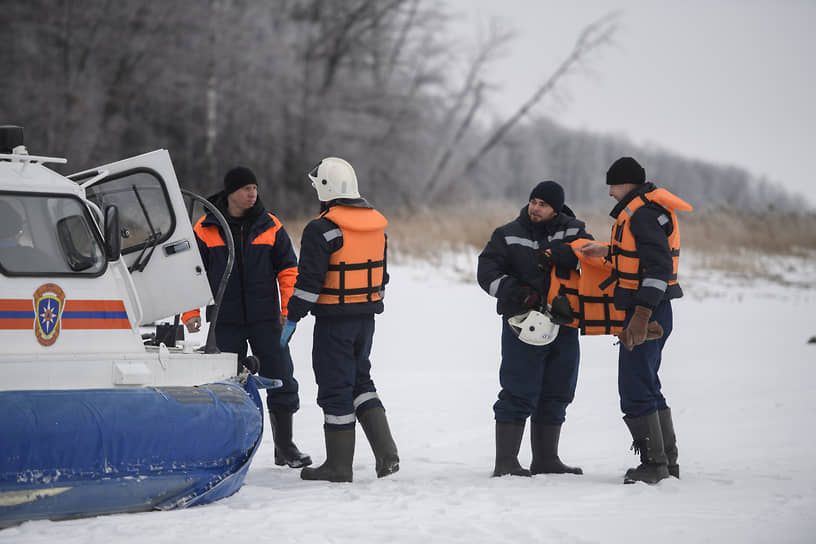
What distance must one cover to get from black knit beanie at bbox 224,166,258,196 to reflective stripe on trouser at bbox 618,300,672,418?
2366mm

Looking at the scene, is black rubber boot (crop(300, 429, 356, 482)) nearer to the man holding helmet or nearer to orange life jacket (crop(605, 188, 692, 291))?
the man holding helmet

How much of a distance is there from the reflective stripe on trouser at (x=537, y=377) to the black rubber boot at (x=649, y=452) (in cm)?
48

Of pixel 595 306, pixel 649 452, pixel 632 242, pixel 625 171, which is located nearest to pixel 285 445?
pixel 595 306

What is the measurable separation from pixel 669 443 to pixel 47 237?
3.48 metres

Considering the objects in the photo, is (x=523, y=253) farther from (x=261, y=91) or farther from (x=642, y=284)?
(x=261, y=91)

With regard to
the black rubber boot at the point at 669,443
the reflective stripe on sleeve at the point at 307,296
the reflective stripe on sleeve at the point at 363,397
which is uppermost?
the reflective stripe on sleeve at the point at 307,296

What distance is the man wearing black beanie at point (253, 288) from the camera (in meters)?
5.27

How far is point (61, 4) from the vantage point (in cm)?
2075

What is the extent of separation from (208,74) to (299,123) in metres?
3.08

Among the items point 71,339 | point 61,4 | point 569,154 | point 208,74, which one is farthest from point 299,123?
point 569,154

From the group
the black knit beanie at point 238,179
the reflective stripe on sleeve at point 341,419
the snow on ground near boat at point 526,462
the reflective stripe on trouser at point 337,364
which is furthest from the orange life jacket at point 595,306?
the black knit beanie at point 238,179

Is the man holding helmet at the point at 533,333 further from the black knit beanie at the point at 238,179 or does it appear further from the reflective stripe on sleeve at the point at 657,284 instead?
the black knit beanie at the point at 238,179

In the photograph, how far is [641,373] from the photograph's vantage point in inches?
187

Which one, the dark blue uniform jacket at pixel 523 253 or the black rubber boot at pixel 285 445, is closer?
the dark blue uniform jacket at pixel 523 253
